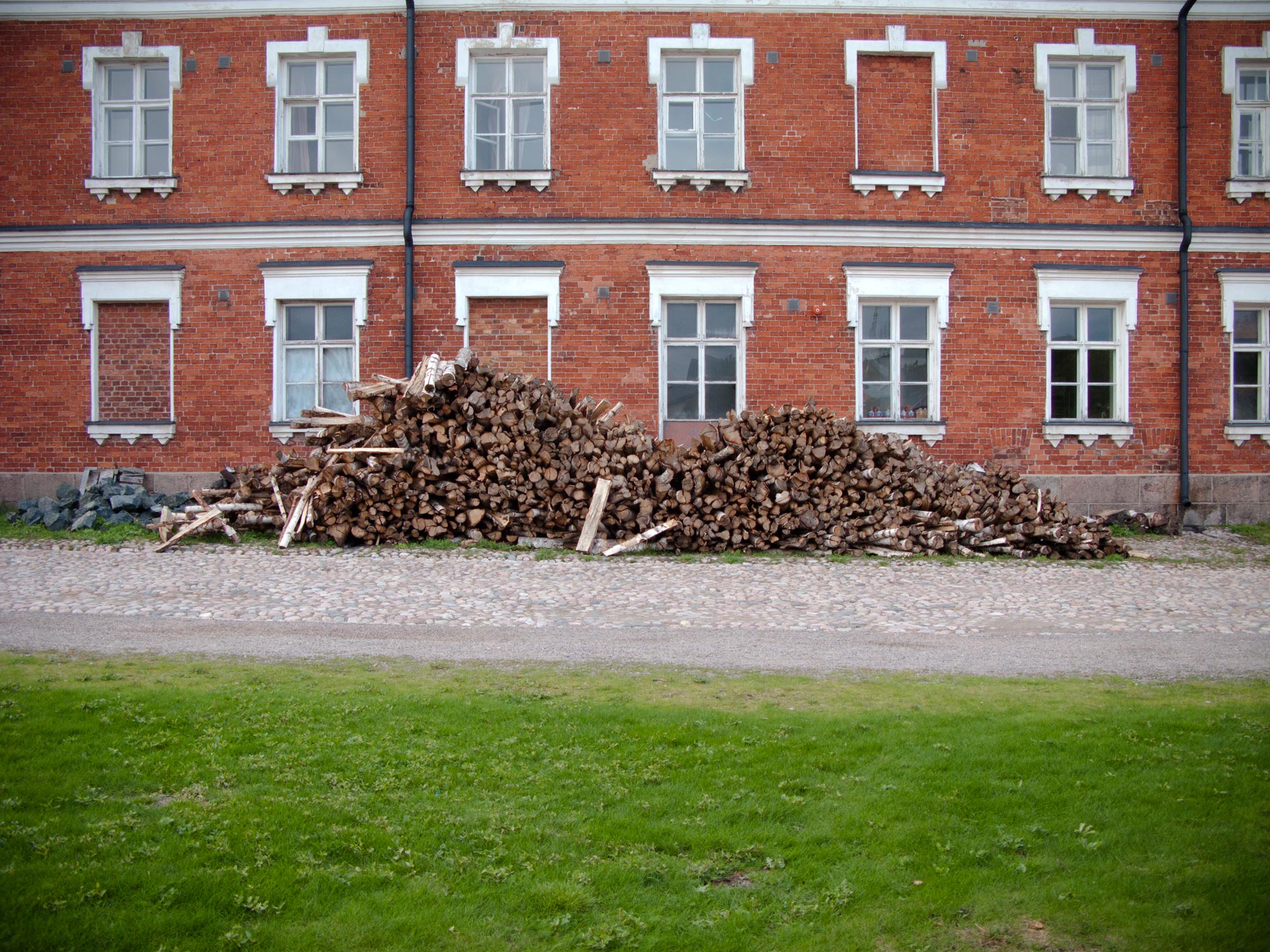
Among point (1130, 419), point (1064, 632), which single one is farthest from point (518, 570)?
point (1130, 419)

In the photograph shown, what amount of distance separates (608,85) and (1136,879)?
1564 cm

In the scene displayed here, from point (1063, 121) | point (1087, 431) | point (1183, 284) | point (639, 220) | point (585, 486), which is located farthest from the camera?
point (1063, 121)

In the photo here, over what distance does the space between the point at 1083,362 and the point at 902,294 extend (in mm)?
3529

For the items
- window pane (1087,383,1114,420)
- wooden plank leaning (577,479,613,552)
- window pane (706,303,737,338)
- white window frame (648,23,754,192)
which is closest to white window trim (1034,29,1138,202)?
window pane (1087,383,1114,420)

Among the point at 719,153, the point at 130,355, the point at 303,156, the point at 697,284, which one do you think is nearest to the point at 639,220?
the point at 697,284

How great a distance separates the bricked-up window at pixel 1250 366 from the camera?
1745cm

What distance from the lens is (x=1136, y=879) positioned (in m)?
3.93

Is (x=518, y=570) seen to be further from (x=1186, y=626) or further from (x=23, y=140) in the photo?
(x=23, y=140)

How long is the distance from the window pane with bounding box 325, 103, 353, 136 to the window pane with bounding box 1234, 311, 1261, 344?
16.1 meters

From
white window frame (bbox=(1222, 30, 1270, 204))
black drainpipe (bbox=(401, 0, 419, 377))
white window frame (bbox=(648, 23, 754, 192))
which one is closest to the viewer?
black drainpipe (bbox=(401, 0, 419, 377))

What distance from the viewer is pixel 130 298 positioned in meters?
17.0

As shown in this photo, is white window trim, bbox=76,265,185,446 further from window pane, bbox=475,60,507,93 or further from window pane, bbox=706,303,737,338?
window pane, bbox=706,303,737,338

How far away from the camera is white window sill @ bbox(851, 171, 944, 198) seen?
55.2 ft

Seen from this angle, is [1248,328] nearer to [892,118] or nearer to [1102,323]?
[1102,323]
